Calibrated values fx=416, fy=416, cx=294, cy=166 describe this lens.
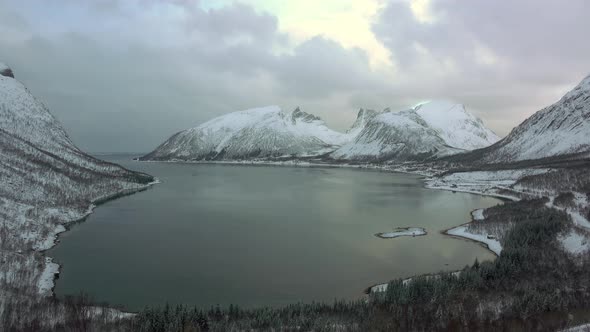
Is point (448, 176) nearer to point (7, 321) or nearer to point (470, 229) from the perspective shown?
point (470, 229)

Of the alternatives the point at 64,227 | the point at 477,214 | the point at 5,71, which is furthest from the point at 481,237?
the point at 5,71

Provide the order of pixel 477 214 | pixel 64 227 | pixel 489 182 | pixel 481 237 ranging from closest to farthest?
pixel 481 237, pixel 64 227, pixel 477 214, pixel 489 182

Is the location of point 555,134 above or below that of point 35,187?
above

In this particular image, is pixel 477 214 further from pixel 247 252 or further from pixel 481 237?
pixel 247 252

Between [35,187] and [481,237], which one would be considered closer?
[481,237]

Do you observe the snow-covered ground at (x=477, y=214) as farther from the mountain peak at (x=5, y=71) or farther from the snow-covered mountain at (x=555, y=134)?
the mountain peak at (x=5, y=71)

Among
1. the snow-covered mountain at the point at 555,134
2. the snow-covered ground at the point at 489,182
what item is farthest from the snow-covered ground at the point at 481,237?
the snow-covered mountain at the point at 555,134
